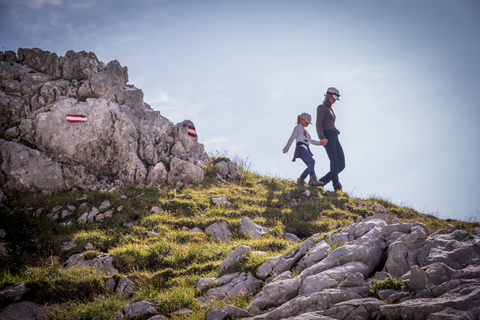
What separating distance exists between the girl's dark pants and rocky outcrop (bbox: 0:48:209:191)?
552cm

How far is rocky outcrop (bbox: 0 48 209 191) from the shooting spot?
47.4 ft

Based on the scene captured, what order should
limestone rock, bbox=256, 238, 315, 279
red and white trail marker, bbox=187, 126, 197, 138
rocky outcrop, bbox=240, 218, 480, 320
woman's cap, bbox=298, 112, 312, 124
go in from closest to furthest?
rocky outcrop, bbox=240, 218, 480, 320
limestone rock, bbox=256, 238, 315, 279
woman's cap, bbox=298, 112, 312, 124
red and white trail marker, bbox=187, 126, 197, 138

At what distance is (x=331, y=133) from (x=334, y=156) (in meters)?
1.27

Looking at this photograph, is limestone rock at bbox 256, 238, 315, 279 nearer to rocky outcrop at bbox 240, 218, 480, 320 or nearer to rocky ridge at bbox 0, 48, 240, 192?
rocky outcrop at bbox 240, 218, 480, 320

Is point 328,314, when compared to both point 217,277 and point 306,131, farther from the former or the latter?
point 306,131

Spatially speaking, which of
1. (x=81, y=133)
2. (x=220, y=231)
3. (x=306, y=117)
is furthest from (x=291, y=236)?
(x=81, y=133)

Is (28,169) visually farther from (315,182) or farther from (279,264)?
(315,182)

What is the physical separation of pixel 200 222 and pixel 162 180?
4.69 metres

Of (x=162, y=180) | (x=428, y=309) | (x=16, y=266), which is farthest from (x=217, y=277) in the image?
(x=162, y=180)

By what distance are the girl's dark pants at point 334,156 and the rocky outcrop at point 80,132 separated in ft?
18.1

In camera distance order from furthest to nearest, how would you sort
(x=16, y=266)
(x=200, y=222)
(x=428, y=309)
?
(x=200, y=222) < (x=16, y=266) < (x=428, y=309)

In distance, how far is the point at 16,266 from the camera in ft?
29.9

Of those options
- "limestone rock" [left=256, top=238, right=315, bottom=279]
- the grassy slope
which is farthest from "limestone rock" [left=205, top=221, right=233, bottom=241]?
"limestone rock" [left=256, top=238, right=315, bottom=279]

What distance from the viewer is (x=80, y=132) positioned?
15609 mm
